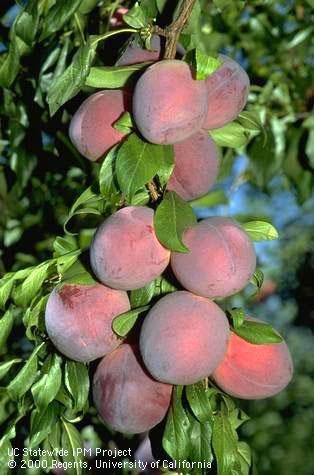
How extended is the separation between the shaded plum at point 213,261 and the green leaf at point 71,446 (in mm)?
413

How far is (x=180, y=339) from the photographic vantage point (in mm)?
926

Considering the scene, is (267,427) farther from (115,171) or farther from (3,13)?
(115,171)

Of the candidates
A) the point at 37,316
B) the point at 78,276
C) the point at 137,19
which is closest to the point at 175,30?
the point at 137,19

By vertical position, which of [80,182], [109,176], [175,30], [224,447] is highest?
[175,30]

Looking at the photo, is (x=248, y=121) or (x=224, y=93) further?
(x=248, y=121)

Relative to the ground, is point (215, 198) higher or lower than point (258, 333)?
lower

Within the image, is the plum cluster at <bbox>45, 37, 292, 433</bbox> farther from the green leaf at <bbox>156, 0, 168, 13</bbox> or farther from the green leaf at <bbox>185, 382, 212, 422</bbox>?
the green leaf at <bbox>156, 0, 168, 13</bbox>

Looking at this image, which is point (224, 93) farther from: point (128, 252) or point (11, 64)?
point (11, 64)

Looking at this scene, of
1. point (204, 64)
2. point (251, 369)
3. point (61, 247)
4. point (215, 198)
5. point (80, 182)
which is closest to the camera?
point (204, 64)

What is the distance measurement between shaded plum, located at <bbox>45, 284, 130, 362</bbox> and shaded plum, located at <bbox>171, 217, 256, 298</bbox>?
109 mm

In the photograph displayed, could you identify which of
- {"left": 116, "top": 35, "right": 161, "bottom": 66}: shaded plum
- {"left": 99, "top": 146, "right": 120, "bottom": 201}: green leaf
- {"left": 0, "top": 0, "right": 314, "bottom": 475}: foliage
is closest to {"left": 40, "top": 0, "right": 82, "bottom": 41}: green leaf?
{"left": 0, "top": 0, "right": 314, "bottom": 475}: foliage

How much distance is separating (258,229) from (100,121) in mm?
301

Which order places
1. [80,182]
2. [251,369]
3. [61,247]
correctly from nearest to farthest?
1. [251,369]
2. [61,247]
3. [80,182]

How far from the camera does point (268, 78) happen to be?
2.51 m
